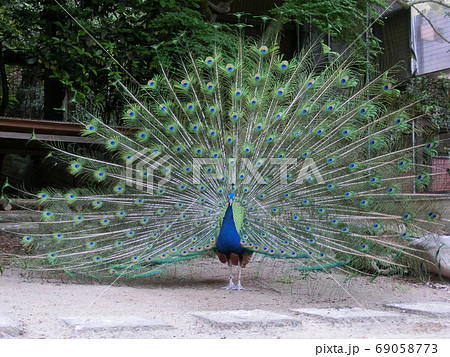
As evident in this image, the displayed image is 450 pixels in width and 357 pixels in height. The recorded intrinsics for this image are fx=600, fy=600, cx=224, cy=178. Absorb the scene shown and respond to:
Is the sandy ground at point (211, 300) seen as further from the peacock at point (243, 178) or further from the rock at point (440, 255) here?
the peacock at point (243, 178)

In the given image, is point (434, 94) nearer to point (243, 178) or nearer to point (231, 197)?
point (243, 178)

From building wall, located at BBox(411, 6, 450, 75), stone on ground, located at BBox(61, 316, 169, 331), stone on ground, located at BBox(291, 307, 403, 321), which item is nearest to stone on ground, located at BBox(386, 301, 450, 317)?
stone on ground, located at BBox(291, 307, 403, 321)

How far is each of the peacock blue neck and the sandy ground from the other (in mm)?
506

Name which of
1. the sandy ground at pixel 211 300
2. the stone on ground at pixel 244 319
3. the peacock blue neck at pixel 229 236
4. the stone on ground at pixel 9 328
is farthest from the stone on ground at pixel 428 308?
the stone on ground at pixel 9 328

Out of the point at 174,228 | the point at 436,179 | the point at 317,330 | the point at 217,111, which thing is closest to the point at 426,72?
the point at 436,179

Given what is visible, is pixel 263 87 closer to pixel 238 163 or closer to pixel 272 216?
pixel 238 163

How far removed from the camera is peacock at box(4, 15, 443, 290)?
636 cm

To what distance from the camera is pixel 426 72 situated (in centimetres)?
1339

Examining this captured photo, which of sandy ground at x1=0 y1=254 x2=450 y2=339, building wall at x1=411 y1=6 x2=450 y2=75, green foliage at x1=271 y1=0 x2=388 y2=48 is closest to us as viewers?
sandy ground at x1=0 y1=254 x2=450 y2=339

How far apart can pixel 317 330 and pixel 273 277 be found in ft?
10.5

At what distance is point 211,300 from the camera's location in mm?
6062

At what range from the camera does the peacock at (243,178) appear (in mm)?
6359

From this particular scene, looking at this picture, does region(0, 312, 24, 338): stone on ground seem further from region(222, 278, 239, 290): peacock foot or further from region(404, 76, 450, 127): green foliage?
region(404, 76, 450, 127): green foliage

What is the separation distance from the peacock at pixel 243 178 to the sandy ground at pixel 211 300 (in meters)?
0.34
